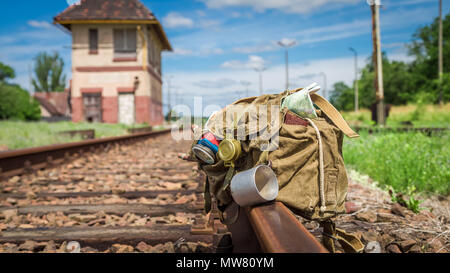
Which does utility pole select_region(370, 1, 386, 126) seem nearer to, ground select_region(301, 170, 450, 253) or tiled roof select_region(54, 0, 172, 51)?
ground select_region(301, 170, 450, 253)

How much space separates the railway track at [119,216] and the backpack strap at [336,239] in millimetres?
379

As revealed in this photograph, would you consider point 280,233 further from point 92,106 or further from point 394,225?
point 92,106

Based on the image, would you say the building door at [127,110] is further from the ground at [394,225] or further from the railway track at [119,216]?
the ground at [394,225]

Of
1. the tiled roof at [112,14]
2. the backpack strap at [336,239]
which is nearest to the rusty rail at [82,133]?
the backpack strap at [336,239]

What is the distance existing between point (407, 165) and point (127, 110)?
25629 millimetres

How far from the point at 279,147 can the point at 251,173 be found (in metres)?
0.30

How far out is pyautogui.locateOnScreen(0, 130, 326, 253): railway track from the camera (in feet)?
4.75

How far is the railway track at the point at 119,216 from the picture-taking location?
4.75 feet

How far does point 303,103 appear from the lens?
69.1 inches

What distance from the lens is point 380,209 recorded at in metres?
3.00

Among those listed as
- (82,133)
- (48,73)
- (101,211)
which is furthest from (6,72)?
(101,211)

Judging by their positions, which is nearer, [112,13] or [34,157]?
[34,157]

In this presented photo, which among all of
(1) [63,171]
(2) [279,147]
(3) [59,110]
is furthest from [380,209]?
(3) [59,110]

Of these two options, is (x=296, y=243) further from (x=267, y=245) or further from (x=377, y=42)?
(x=377, y=42)
